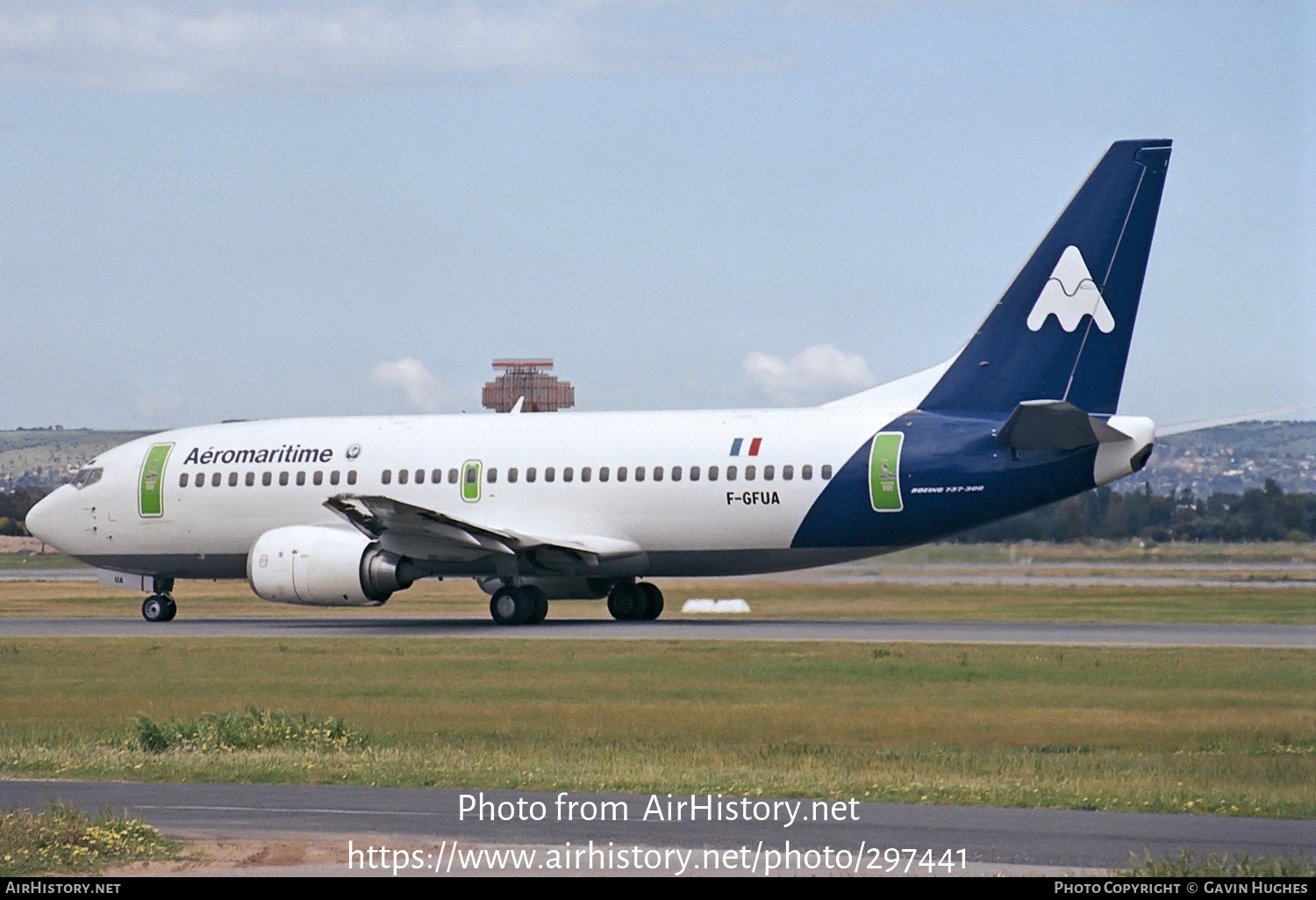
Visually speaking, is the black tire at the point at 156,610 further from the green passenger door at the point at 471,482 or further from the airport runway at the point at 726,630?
the green passenger door at the point at 471,482

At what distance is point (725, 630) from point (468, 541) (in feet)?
17.5

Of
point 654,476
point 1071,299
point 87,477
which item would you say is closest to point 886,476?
point 1071,299

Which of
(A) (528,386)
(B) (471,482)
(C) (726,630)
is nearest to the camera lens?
(C) (726,630)

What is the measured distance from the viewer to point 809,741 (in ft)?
60.1

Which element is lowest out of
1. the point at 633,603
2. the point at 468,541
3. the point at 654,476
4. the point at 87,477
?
the point at 633,603

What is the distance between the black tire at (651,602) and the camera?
3662cm

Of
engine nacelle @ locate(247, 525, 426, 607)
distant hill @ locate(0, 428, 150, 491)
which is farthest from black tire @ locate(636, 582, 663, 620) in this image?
distant hill @ locate(0, 428, 150, 491)

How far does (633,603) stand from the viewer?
120ft

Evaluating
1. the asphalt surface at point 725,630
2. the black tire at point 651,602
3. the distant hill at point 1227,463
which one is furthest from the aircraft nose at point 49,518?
the distant hill at point 1227,463

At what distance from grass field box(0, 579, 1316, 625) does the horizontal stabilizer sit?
4.56 metres

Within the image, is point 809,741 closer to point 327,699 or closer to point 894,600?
point 327,699

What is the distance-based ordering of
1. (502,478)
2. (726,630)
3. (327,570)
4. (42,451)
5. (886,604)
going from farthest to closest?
(42,451)
(886,604)
(502,478)
(327,570)
(726,630)

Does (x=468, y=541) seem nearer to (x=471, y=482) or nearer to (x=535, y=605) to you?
(x=535, y=605)
